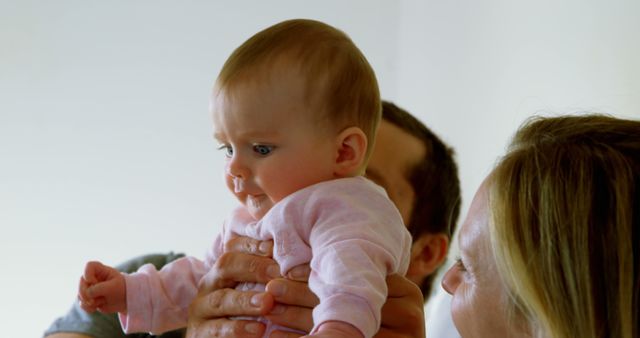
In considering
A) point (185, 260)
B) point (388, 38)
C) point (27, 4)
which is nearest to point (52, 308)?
point (27, 4)

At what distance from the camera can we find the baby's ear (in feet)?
4.01

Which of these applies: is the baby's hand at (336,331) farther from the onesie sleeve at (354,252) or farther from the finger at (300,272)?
the finger at (300,272)

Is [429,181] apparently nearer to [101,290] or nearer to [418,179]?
[418,179]

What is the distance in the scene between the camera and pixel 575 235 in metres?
0.94

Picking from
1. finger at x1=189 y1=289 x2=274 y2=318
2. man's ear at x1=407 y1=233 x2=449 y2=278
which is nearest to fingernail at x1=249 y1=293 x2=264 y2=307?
finger at x1=189 y1=289 x2=274 y2=318

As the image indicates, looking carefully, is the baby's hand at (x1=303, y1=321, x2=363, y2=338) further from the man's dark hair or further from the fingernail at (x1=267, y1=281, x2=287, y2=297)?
the man's dark hair

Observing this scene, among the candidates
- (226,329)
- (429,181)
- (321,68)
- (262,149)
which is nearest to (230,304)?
(226,329)

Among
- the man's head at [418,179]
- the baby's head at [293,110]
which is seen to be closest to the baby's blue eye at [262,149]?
the baby's head at [293,110]

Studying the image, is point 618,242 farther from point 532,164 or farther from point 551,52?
point 551,52

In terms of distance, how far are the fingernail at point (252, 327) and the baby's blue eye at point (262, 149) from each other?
0.27 metres

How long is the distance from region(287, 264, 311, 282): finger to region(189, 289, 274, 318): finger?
5 cm

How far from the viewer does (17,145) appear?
344cm

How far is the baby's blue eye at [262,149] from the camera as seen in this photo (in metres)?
1.22

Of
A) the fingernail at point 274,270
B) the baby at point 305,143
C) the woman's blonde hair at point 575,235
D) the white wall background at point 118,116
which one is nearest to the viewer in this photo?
the woman's blonde hair at point 575,235
